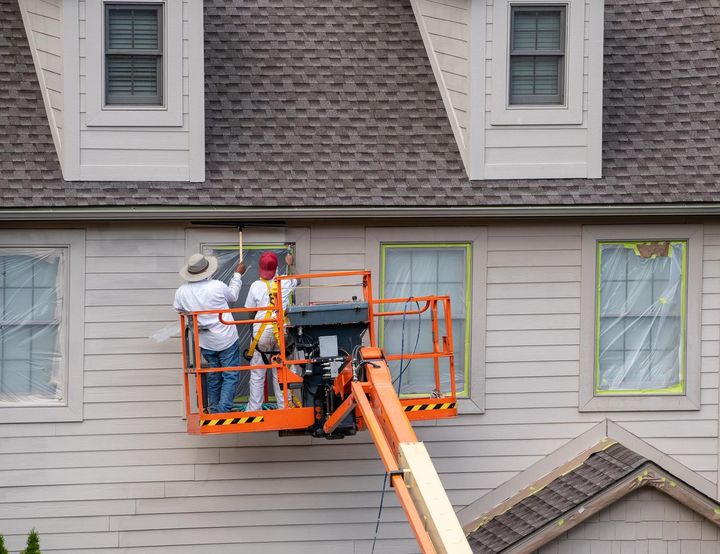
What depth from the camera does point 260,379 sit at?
13594 mm

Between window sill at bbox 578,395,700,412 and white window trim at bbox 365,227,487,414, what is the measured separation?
1.16 m

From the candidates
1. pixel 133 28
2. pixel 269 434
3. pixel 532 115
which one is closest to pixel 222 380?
pixel 269 434

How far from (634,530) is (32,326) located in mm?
6449

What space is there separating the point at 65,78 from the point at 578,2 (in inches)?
211

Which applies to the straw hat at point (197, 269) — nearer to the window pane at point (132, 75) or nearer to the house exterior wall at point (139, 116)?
the house exterior wall at point (139, 116)

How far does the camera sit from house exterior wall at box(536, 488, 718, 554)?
13.6 metres

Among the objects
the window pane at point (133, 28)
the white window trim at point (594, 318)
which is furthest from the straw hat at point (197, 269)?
the white window trim at point (594, 318)

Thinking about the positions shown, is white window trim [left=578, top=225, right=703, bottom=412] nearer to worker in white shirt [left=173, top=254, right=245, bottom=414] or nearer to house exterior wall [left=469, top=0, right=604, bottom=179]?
house exterior wall [left=469, top=0, right=604, bottom=179]

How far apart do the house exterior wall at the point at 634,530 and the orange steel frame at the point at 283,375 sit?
71.7 inches

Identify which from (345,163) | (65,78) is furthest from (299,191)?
(65,78)

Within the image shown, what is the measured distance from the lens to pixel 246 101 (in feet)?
47.5

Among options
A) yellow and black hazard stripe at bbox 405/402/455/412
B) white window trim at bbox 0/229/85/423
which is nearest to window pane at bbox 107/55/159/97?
white window trim at bbox 0/229/85/423

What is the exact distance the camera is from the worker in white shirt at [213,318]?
1328 cm

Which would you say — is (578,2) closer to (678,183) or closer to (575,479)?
(678,183)
